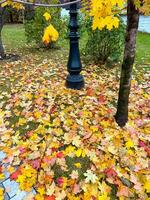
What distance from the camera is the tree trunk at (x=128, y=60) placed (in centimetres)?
365

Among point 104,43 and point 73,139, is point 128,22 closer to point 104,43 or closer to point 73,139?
point 73,139

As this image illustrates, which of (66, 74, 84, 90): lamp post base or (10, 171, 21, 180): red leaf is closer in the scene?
(10, 171, 21, 180): red leaf

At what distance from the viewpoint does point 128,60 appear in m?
3.91

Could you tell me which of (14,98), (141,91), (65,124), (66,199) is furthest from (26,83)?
(66,199)

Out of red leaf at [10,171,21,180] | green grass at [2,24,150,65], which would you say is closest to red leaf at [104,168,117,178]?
red leaf at [10,171,21,180]

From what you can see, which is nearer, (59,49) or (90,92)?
(90,92)

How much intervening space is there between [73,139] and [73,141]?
50mm

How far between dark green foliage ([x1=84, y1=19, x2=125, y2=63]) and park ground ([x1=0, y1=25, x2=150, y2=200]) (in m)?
0.92

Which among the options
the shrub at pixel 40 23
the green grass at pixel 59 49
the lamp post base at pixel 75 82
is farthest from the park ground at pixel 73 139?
the shrub at pixel 40 23

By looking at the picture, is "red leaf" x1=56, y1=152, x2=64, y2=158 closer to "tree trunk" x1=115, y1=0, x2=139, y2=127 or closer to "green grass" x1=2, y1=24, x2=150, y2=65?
"tree trunk" x1=115, y1=0, x2=139, y2=127

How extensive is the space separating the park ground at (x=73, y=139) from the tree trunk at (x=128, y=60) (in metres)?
0.20

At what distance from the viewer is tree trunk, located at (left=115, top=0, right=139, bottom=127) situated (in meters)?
3.65

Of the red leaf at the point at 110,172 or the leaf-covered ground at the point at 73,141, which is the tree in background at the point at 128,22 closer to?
the leaf-covered ground at the point at 73,141

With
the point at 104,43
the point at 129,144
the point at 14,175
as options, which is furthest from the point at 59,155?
the point at 104,43
